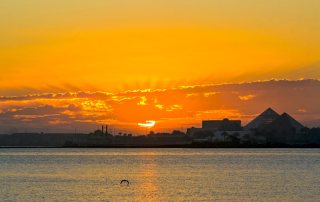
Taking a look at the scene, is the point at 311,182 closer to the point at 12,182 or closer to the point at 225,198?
the point at 225,198

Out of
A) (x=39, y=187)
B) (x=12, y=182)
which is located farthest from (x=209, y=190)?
(x=12, y=182)

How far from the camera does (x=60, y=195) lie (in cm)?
5975

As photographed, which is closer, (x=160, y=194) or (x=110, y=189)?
(x=160, y=194)

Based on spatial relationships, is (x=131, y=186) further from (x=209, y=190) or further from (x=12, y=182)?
(x=12, y=182)

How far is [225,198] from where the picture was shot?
5681 centimetres

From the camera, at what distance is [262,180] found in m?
77.3

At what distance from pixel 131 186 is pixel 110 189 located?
4.37 metres

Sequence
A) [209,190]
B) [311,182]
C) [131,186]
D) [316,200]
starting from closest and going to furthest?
[316,200] < [209,190] < [131,186] < [311,182]

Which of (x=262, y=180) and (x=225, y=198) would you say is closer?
(x=225, y=198)

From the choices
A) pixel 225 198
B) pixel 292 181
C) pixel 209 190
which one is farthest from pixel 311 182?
pixel 225 198

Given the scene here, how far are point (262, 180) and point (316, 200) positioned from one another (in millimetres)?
22166

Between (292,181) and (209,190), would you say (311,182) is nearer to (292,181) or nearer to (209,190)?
(292,181)

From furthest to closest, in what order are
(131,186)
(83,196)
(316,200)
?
(131,186), (83,196), (316,200)

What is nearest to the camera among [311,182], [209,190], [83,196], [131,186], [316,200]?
[316,200]
